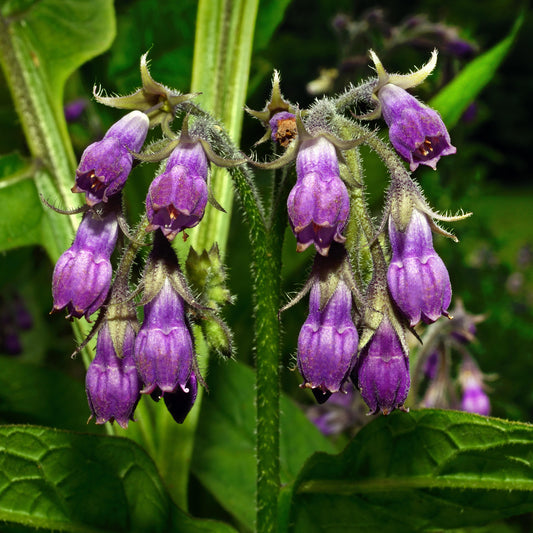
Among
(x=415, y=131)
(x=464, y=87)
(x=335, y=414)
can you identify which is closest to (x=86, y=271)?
(x=415, y=131)

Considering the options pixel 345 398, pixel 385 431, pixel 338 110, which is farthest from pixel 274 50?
pixel 385 431

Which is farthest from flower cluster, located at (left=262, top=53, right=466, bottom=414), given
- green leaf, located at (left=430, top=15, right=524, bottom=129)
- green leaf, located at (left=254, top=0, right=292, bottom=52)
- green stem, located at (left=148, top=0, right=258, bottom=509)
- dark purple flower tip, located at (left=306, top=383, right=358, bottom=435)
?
dark purple flower tip, located at (left=306, top=383, right=358, bottom=435)

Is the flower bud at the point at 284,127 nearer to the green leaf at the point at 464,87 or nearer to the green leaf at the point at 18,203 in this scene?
the green leaf at the point at 464,87

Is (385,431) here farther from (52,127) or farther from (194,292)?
(52,127)

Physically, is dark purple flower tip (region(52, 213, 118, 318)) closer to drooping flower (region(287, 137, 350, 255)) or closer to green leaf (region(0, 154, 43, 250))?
drooping flower (region(287, 137, 350, 255))

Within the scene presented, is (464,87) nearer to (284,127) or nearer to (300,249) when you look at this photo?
(284,127)
